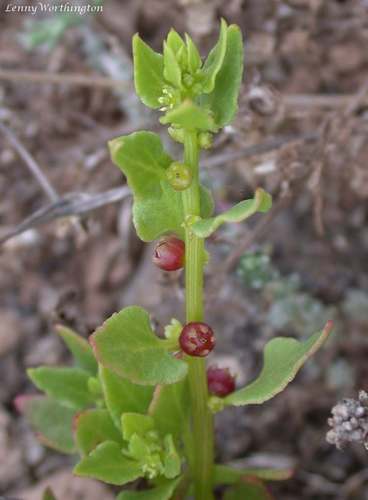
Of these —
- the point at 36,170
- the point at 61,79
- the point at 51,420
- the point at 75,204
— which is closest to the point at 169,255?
the point at 51,420

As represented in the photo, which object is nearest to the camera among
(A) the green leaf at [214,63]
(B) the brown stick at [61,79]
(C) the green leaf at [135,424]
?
(A) the green leaf at [214,63]

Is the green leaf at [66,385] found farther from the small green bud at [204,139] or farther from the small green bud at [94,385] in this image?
the small green bud at [204,139]

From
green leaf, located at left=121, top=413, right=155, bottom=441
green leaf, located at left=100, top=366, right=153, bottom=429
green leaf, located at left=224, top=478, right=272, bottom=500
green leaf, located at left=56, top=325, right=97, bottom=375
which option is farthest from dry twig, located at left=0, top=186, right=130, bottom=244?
green leaf, located at left=224, top=478, right=272, bottom=500

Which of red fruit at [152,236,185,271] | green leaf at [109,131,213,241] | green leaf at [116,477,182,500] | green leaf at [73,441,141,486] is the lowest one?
green leaf at [116,477,182,500]

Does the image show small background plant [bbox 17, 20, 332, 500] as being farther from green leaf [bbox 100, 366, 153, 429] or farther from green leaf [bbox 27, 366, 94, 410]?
green leaf [bbox 27, 366, 94, 410]

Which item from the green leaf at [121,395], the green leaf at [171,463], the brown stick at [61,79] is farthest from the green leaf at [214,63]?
the brown stick at [61,79]

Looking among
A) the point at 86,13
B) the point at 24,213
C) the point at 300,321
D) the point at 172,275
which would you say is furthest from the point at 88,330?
the point at 86,13
